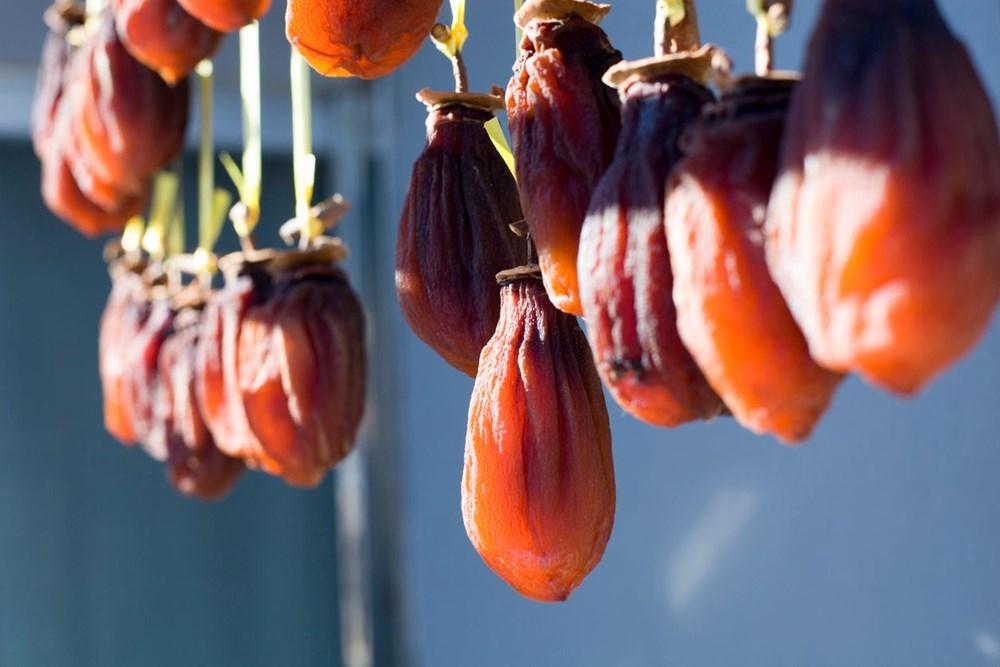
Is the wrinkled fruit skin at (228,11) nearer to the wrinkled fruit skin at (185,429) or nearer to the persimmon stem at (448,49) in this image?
the persimmon stem at (448,49)

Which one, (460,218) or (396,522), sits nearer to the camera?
(460,218)

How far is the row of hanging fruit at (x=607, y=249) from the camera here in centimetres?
28

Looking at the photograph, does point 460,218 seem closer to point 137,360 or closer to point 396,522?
point 137,360

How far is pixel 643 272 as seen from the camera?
0.35 m

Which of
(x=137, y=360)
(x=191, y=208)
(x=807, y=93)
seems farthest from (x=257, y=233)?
(x=807, y=93)

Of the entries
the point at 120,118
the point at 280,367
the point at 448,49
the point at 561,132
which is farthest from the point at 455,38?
the point at 120,118

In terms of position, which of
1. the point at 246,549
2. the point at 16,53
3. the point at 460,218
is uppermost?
the point at 16,53

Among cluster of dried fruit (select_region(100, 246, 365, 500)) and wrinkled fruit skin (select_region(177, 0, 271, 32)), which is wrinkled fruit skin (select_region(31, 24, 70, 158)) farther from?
wrinkled fruit skin (select_region(177, 0, 271, 32))

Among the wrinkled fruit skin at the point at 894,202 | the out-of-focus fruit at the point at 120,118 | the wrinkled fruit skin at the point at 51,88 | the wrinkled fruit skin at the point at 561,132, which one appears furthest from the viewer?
the wrinkled fruit skin at the point at 51,88

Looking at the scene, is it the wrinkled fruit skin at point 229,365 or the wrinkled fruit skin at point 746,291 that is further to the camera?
the wrinkled fruit skin at point 229,365

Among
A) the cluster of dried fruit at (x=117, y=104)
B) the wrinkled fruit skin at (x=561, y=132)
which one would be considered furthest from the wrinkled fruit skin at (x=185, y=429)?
the wrinkled fruit skin at (x=561, y=132)

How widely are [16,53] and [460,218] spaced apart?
1235 millimetres

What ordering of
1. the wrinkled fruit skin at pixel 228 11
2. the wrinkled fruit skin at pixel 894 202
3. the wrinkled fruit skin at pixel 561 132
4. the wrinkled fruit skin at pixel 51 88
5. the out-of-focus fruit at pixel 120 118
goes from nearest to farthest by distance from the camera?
the wrinkled fruit skin at pixel 894 202, the wrinkled fruit skin at pixel 561 132, the wrinkled fruit skin at pixel 228 11, the out-of-focus fruit at pixel 120 118, the wrinkled fruit skin at pixel 51 88

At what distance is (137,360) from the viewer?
87cm
